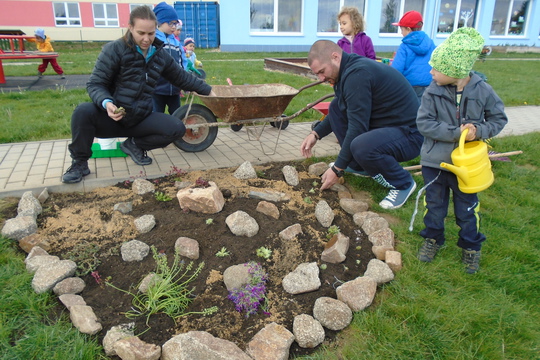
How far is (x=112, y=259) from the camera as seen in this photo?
2656 mm

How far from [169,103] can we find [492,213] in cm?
389

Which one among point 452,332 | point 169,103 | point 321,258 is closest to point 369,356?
point 452,332

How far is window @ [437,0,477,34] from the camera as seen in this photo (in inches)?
819

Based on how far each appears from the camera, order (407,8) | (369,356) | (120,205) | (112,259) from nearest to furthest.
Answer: (369,356) → (112,259) → (120,205) → (407,8)

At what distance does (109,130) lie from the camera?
3893 mm

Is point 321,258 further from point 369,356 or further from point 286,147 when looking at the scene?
point 286,147

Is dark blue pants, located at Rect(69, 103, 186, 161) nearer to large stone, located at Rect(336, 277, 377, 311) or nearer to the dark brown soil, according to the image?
the dark brown soil

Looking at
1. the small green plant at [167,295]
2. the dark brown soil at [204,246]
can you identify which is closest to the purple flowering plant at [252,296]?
the dark brown soil at [204,246]

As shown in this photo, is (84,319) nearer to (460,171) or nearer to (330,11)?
(460,171)

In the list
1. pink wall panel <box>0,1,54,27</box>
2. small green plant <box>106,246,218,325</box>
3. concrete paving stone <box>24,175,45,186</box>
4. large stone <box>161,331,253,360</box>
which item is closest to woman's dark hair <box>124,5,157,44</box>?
concrete paving stone <box>24,175,45,186</box>

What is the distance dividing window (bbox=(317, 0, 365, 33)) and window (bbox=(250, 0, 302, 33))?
3.64 feet

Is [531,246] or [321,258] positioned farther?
[531,246]

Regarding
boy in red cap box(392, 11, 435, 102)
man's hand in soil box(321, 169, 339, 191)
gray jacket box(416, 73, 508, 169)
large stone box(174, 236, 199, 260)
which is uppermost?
boy in red cap box(392, 11, 435, 102)

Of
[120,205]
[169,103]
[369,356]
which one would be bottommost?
[369,356]
